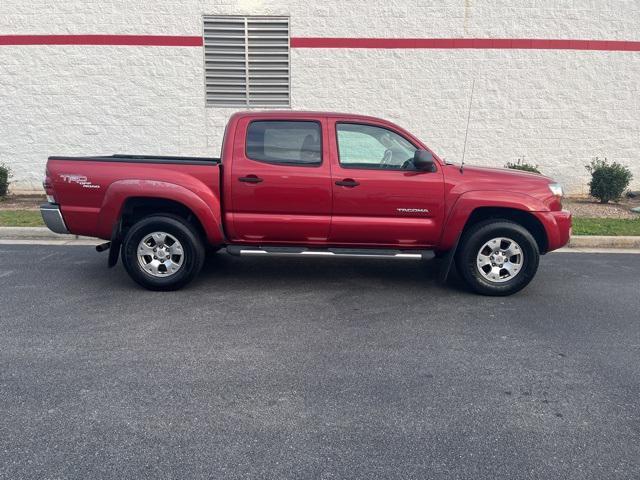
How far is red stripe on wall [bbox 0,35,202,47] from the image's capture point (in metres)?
12.2

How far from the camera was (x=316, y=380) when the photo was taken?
390 centimetres

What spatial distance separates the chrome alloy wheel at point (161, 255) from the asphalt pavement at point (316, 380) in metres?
0.28

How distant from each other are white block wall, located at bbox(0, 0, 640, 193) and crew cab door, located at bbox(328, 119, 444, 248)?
6738 millimetres

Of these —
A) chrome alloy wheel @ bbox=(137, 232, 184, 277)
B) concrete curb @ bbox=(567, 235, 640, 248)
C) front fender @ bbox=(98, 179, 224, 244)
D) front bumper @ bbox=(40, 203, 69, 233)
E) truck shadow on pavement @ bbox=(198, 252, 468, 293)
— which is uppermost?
front fender @ bbox=(98, 179, 224, 244)

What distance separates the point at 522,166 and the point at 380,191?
7239 millimetres

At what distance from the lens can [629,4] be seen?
1229 centimetres

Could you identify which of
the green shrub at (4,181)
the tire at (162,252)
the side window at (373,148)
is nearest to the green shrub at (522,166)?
the side window at (373,148)

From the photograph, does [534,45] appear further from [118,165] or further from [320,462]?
[320,462]

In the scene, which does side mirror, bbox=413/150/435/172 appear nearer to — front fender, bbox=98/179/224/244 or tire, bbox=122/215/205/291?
front fender, bbox=98/179/224/244

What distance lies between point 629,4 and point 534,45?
223 centimetres

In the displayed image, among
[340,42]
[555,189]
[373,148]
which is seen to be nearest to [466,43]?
[340,42]

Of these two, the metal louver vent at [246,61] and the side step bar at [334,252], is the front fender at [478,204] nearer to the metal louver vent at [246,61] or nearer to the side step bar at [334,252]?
the side step bar at [334,252]

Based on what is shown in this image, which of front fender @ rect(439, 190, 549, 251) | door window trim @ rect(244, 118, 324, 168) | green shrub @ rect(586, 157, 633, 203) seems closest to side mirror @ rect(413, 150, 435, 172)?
front fender @ rect(439, 190, 549, 251)

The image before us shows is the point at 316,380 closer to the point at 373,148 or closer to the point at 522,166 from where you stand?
the point at 373,148
